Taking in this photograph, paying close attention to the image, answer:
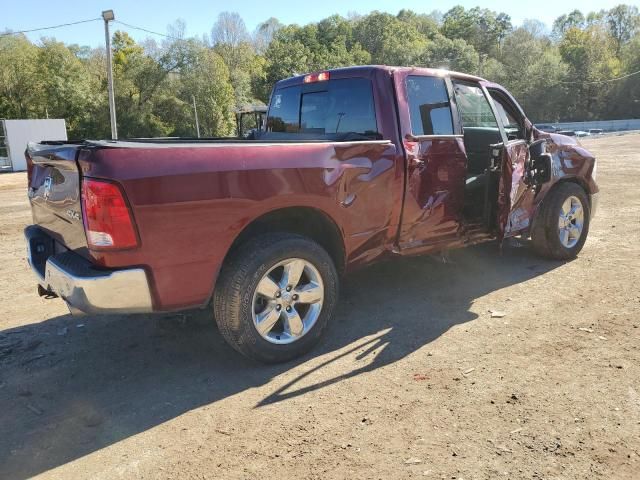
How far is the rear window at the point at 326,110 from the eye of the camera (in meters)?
4.17

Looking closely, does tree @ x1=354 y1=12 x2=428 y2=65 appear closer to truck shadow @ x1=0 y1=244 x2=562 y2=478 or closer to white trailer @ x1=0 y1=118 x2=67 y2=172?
white trailer @ x1=0 y1=118 x2=67 y2=172

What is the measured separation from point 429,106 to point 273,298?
214 centimetres

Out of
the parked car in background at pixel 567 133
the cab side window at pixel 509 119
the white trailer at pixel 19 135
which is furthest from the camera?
the white trailer at pixel 19 135

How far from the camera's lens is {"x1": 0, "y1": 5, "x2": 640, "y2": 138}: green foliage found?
4594 cm

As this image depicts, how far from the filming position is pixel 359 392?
318 centimetres

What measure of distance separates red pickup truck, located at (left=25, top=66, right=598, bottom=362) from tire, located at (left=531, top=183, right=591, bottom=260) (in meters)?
0.05

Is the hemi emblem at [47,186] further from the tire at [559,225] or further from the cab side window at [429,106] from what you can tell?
the tire at [559,225]

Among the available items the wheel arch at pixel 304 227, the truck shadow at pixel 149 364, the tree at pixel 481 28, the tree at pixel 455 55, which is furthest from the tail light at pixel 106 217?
the tree at pixel 481 28

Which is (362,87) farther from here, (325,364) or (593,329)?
(593,329)

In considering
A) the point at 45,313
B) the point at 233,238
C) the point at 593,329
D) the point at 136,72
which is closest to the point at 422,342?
the point at 593,329

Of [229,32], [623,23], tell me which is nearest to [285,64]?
[229,32]

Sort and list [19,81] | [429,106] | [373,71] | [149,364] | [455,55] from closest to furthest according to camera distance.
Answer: [149,364] → [373,71] → [429,106] → [19,81] → [455,55]

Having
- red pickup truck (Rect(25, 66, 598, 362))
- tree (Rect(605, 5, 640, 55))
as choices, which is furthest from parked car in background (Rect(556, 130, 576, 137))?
tree (Rect(605, 5, 640, 55))

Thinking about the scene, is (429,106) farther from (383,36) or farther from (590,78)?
(383,36)
